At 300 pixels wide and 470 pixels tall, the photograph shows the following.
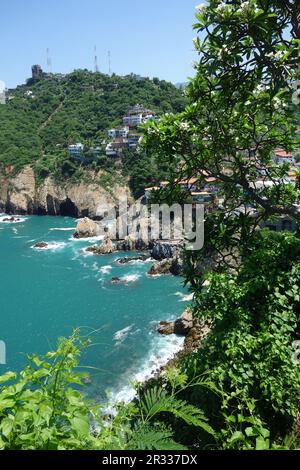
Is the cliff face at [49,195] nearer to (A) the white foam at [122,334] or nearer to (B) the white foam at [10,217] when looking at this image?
(B) the white foam at [10,217]

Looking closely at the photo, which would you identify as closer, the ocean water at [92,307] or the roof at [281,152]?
the roof at [281,152]

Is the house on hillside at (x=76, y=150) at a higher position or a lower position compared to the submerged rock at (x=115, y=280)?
higher

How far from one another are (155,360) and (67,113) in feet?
266

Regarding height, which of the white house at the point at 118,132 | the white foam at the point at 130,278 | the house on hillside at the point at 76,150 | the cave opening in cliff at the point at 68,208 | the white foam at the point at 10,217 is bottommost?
the white foam at the point at 130,278

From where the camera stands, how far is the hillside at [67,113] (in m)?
76.4

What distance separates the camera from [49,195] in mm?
68562

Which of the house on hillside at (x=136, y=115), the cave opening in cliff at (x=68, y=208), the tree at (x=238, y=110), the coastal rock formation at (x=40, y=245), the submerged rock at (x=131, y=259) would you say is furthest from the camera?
the house on hillside at (x=136, y=115)

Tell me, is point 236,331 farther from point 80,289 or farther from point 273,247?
point 80,289

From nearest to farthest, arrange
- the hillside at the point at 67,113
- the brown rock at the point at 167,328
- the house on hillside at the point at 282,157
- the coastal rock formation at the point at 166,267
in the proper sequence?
the house on hillside at the point at 282,157 → the brown rock at the point at 167,328 → the coastal rock formation at the point at 166,267 → the hillside at the point at 67,113

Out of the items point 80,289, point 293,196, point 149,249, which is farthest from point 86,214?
point 293,196

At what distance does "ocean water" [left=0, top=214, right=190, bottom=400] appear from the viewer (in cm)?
2261

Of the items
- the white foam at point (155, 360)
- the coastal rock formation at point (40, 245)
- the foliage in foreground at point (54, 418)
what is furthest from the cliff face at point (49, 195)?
the foliage in foreground at point (54, 418)

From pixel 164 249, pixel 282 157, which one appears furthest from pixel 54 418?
pixel 164 249

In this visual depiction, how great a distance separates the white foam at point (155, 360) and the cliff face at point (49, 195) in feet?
135
